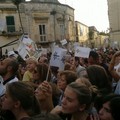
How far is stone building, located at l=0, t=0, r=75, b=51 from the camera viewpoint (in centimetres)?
4234

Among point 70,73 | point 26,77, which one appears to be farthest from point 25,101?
point 26,77

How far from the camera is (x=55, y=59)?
21.6ft

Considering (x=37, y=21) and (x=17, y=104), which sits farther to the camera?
(x=37, y=21)

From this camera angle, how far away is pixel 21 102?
385 centimetres

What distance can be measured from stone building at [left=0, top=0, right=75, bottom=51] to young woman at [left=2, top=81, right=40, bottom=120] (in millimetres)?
36404

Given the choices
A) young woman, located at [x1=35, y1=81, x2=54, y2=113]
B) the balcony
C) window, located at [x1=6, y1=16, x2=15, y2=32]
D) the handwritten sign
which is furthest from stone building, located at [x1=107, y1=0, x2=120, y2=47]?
young woman, located at [x1=35, y1=81, x2=54, y2=113]

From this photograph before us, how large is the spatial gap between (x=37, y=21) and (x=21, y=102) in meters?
41.6

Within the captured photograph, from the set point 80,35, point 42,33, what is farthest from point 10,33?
point 80,35

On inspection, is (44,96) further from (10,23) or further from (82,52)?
(10,23)

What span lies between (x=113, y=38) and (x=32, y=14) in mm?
10393

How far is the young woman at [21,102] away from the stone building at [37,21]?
119 ft

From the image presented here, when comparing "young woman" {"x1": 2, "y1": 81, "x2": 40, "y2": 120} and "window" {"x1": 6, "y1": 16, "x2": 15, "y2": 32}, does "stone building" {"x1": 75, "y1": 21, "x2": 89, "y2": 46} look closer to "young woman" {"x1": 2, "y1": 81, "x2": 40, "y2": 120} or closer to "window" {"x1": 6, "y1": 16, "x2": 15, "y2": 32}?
"window" {"x1": 6, "y1": 16, "x2": 15, "y2": 32}

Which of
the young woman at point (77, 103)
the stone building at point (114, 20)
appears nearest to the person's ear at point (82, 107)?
the young woman at point (77, 103)

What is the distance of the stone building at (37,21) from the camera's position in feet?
139
